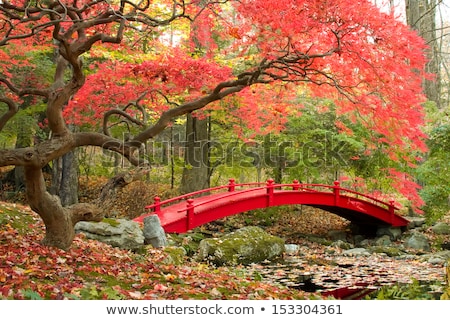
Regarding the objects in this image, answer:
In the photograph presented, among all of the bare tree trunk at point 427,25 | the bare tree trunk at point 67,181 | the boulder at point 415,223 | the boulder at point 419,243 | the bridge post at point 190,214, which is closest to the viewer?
the bridge post at point 190,214

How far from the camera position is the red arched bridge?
35.9 ft

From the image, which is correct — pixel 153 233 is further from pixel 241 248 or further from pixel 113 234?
pixel 241 248

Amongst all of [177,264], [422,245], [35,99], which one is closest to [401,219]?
[422,245]

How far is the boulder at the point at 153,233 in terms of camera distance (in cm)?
909

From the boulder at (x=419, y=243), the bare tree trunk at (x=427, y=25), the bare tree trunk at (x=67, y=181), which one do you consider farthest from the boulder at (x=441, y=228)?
the bare tree trunk at (x=67, y=181)

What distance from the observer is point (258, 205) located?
42.3 ft

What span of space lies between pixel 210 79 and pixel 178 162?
256 inches

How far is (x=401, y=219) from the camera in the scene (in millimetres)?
15867

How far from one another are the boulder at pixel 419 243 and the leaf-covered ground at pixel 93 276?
28.2 ft

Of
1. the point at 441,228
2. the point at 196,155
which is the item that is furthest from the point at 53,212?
the point at 441,228

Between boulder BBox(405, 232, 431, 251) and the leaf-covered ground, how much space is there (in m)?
8.59

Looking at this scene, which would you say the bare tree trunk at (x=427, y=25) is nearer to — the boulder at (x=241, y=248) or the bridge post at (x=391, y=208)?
the bridge post at (x=391, y=208)

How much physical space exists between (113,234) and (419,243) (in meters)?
9.31
